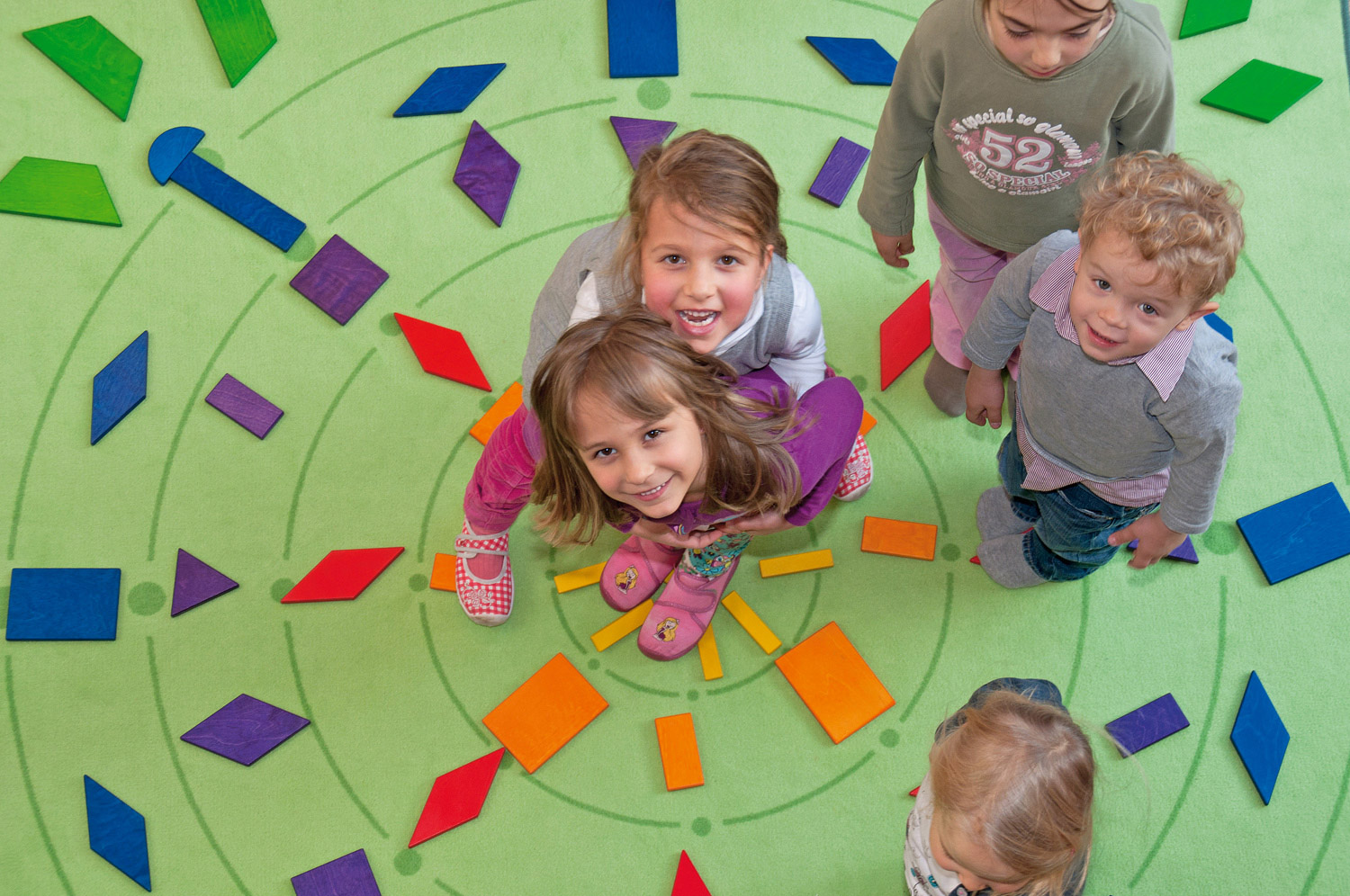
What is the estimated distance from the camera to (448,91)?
8.82 feet

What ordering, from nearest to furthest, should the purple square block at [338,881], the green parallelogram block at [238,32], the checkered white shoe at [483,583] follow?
the purple square block at [338,881]
the checkered white shoe at [483,583]
the green parallelogram block at [238,32]

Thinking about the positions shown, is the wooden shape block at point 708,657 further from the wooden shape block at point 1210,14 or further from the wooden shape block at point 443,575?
the wooden shape block at point 1210,14

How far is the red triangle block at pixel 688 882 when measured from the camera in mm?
2055

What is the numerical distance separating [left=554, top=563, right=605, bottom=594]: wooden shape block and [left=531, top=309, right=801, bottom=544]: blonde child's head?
0.54 m

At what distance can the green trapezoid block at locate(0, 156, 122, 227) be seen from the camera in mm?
2592

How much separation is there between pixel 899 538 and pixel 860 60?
1280 mm

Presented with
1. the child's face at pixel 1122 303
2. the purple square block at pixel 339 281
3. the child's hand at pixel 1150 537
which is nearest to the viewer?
the child's face at pixel 1122 303

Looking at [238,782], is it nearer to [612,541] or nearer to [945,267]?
[612,541]

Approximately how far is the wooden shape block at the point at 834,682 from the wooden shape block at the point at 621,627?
0.31 meters

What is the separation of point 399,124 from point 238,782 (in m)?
1.66

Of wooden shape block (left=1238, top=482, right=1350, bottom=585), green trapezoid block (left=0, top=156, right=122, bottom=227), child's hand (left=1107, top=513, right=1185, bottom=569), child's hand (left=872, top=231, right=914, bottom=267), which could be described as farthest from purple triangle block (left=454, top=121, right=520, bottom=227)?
wooden shape block (left=1238, top=482, right=1350, bottom=585)

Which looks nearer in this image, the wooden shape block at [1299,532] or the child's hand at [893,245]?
the child's hand at [893,245]

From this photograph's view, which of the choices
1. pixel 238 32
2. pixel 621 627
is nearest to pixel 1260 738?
pixel 621 627

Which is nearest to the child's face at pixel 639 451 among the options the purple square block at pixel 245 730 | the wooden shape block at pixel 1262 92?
the purple square block at pixel 245 730
